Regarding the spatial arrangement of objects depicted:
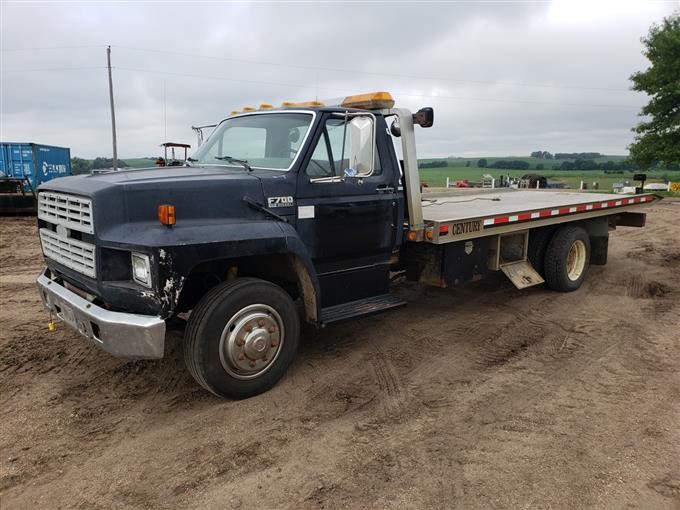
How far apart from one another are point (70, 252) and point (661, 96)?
28.9 meters

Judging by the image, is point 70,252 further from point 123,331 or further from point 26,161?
point 26,161

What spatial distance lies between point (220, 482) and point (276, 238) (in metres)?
1.74

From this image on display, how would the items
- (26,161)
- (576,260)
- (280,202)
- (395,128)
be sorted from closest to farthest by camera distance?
(280,202) < (395,128) < (576,260) < (26,161)

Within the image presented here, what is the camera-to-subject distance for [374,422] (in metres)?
3.66

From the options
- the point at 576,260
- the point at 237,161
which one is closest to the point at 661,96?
the point at 576,260

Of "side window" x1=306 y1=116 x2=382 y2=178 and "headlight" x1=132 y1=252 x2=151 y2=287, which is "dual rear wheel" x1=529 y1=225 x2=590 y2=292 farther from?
"headlight" x1=132 y1=252 x2=151 y2=287

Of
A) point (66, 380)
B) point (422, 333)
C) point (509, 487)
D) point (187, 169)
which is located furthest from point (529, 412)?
point (66, 380)

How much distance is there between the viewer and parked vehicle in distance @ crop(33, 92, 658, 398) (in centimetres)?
347

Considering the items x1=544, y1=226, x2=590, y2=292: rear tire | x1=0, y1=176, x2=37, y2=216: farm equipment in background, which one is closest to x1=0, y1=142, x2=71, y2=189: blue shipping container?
x1=0, y1=176, x2=37, y2=216: farm equipment in background

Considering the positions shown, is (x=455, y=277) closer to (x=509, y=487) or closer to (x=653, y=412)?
(x=653, y=412)

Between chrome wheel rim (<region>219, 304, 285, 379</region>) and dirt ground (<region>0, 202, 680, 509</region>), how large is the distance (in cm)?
27

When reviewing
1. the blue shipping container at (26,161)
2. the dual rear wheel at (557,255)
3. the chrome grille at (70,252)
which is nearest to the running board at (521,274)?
the dual rear wheel at (557,255)

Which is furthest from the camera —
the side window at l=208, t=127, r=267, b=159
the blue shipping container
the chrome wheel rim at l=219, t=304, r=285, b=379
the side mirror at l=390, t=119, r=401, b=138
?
the blue shipping container

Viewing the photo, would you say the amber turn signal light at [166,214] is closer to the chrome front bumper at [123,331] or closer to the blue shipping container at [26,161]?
the chrome front bumper at [123,331]
